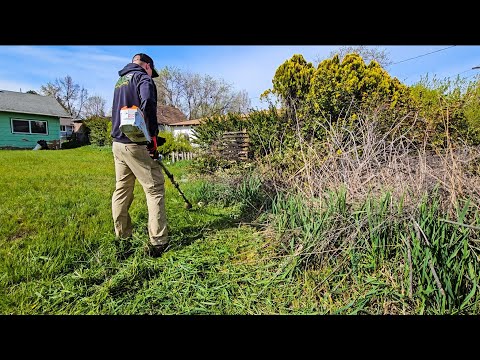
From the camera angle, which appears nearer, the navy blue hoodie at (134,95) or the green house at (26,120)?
the navy blue hoodie at (134,95)

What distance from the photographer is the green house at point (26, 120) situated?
636 inches

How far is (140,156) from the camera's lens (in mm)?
2375

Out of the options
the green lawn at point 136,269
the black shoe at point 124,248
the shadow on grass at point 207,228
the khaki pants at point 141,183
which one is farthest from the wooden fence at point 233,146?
the black shoe at point 124,248

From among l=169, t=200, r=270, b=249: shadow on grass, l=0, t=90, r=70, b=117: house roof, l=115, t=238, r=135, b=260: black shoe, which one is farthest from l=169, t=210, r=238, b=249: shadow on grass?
l=0, t=90, r=70, b=117: house roof

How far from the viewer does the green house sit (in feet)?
53.0

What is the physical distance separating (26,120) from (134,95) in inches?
791

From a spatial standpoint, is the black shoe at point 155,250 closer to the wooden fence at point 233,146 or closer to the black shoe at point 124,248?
the black shoe at point 124,248

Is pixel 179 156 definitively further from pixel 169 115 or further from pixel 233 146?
pixel 169 115

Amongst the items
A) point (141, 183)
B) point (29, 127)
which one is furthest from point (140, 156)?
point (29, 127)

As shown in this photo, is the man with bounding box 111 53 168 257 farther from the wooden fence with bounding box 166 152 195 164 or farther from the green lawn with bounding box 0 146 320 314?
the wooden fence with bounding box 166 152 195 164

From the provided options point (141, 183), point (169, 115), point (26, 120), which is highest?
point (169, 115)

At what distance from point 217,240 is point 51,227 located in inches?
74.2
